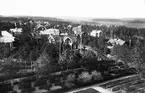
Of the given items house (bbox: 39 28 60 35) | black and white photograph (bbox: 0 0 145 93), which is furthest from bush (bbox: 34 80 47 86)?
house (bbox: 39 28 60 35)

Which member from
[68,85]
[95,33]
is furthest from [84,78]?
[95,33]

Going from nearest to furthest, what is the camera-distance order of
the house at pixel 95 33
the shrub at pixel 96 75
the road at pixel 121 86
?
the road at pixel 121 86 < the shrub at pixel 96 75 < the house at pixel 95 33

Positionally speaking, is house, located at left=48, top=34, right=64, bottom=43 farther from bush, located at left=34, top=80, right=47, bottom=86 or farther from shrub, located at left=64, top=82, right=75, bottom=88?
shrub, located at left=64, top=82, right=75, bottom=88

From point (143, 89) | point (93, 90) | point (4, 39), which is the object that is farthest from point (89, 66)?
point (4, 39)

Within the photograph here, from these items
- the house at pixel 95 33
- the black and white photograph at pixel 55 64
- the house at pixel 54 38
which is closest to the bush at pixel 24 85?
the black and white photograph at pixel 55 64

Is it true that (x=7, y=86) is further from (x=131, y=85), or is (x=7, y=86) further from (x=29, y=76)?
(x=131, y=85)

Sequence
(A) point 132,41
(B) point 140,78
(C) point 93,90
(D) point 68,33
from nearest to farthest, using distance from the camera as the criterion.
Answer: (C) point 93,90 → (B) point 140,78 → (D) point 68,33 → (A) point 132,41

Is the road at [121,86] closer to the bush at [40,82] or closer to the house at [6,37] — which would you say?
the bush at [40,82]

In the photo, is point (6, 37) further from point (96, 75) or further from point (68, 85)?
point (96, 75)

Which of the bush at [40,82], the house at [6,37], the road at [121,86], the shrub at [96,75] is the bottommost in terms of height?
the road at [121,86]

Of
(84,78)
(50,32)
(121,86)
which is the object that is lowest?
(121,86)

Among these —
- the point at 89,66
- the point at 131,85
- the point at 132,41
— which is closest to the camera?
the point at 131,85
